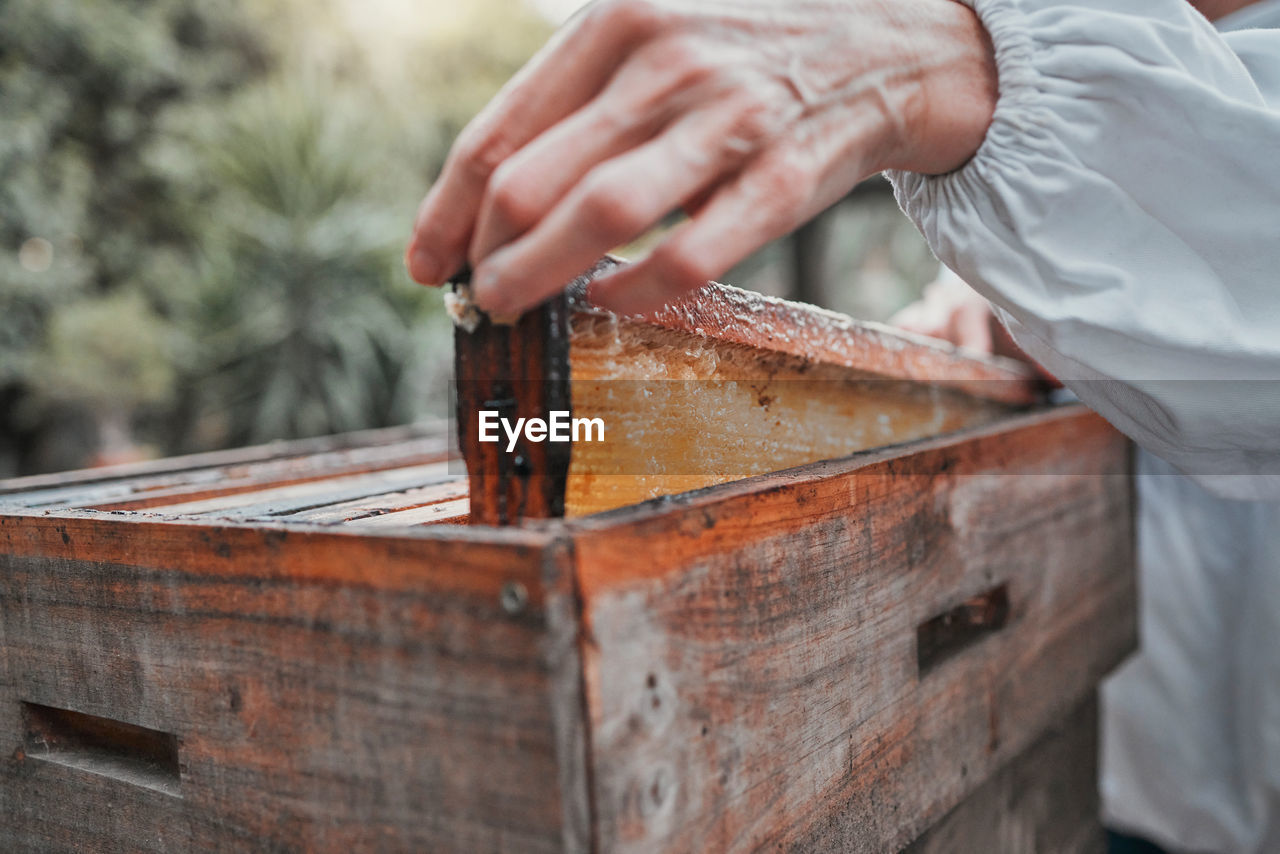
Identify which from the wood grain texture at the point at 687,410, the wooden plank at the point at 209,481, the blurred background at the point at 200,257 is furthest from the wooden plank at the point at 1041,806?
the blurred background at the point at 200,257

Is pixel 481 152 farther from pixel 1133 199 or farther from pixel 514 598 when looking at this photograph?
pixel 1133 199

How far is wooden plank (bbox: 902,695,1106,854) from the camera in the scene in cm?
108

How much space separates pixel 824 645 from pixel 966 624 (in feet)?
1.44

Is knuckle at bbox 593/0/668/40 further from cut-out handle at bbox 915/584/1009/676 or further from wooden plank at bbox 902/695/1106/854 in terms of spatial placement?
wooden plank at bbox 902/695/1106/854

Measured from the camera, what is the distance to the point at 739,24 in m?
0.60

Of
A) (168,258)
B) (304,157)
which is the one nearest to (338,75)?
(168,258)

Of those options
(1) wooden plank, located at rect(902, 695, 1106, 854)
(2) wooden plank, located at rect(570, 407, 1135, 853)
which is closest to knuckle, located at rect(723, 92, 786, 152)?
(2) wooden plank, located at rect(570, 407, 1135, 853)

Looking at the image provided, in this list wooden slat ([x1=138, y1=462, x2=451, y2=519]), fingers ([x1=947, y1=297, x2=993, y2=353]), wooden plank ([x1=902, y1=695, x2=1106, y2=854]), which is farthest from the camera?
fingers ([x1=947, y1=297, x2=993, y2=353])

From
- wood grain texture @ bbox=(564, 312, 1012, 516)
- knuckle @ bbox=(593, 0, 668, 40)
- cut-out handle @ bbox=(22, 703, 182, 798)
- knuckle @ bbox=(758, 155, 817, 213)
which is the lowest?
cut-out handle @ bbox=(22, 703, 182, 798)

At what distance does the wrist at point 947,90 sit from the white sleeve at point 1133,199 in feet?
0.05

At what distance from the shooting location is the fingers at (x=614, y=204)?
53 centimetres

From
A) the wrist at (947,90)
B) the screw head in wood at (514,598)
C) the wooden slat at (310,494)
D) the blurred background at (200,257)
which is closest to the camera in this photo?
the screw head in wood at (514,598)

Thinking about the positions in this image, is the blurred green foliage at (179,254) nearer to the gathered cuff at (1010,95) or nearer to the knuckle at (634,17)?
the gathered cuff at (1010,95)

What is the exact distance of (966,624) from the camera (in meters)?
1.09
